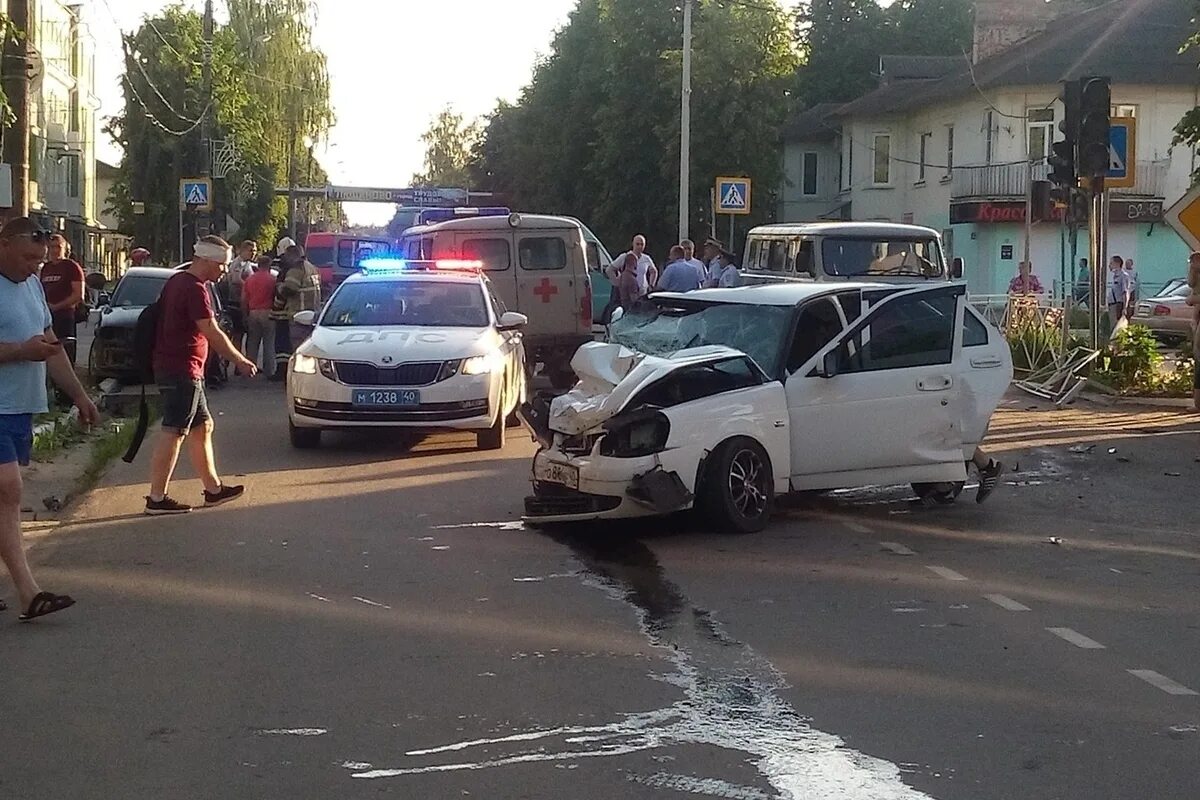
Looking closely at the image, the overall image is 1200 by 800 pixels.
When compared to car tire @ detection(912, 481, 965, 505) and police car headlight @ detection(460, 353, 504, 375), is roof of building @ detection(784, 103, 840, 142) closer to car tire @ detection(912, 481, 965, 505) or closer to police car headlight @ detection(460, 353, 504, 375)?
police car headlight @ detection(460, 353, 504, 375)

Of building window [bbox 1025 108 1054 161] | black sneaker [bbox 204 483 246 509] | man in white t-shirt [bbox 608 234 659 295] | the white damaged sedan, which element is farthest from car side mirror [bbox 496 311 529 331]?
building window [bbox 1025 108 1054 161]

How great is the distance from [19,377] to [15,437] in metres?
0.29

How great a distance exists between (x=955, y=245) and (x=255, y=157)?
79.4ft

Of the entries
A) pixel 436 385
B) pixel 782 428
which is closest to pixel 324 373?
pixel 436 385

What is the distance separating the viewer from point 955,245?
167 feet

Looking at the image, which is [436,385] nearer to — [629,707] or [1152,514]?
[1152,514]

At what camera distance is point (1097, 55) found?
47.8 metres

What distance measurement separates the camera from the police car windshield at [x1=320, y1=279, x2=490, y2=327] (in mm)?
15727

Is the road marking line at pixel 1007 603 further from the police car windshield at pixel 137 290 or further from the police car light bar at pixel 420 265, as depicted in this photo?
the police car windshield at pixel 137 290

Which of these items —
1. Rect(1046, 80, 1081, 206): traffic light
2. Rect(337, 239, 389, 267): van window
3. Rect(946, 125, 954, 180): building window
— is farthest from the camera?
Rect(946, 125, 954, 180): building window

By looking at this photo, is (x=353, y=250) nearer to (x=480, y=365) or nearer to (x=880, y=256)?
(x=880, y=256)

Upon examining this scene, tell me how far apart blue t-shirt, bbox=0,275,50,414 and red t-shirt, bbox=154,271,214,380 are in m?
3.17

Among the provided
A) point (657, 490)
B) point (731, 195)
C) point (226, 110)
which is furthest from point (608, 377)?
point (226, 110)

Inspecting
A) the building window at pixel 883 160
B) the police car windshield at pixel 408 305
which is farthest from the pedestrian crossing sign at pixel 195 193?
the building window at pixel 883 160
